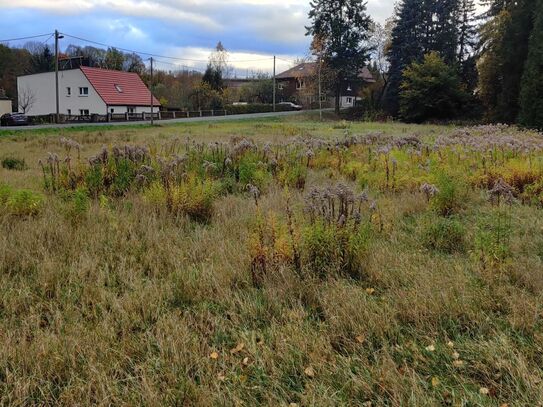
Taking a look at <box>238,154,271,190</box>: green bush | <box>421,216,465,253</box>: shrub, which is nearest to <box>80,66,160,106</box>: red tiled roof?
<box>238,154,271,190</box>: green bush

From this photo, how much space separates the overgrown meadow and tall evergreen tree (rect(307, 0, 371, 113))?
40618 millimetres

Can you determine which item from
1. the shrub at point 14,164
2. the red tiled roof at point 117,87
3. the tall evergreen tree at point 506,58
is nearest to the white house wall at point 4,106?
the red tiled roof at point 117,87

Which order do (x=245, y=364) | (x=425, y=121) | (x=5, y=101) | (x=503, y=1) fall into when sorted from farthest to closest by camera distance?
(x=5, y=101) → (x=425, y=121) → (x=503, y=1) → (x=245, y=364)

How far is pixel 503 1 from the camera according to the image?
3294cm

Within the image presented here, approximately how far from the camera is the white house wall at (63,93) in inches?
1811

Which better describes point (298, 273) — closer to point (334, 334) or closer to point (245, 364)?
point (334, 334)

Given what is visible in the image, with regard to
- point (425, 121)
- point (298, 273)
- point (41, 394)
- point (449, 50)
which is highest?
point (449, 50)

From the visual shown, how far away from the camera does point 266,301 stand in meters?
3.31

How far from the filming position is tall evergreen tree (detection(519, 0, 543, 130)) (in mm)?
25375

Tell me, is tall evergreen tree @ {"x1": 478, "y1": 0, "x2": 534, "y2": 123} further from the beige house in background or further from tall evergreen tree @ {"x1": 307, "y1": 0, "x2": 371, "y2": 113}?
the beige house in background

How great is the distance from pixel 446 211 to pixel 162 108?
49.9 m

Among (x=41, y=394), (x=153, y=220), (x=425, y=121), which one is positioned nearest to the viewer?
(x=41, y=394)

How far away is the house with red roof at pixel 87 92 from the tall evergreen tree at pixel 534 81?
36.0 metres

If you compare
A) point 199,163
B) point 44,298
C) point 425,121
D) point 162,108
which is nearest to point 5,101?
point 162,108
